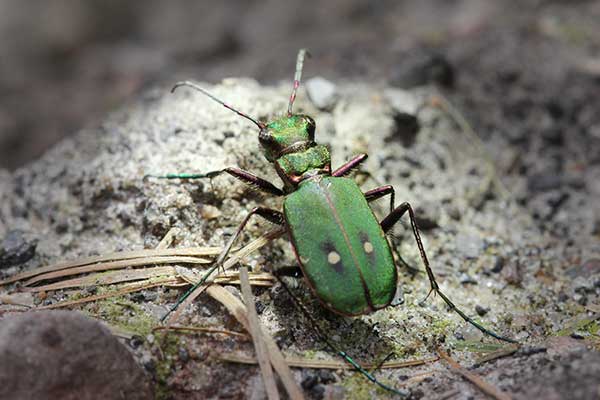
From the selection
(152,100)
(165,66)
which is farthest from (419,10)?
(152,100)

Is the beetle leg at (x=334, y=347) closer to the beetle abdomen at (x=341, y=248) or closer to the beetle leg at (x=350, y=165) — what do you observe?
the beetle abdomen at (x=341, y=248)

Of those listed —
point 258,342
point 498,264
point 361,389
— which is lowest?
point 361,389

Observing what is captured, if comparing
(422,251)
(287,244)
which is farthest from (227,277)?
(422,251)

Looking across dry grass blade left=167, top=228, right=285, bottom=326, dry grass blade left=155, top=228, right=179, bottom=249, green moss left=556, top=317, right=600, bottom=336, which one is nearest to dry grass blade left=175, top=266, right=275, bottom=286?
dry grass blade left=167, top=228, right=285, bottom=326

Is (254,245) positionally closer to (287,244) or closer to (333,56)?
(287,244)

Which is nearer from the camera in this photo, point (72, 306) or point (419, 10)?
point (72, 306)

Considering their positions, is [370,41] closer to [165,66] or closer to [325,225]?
[165,66]
